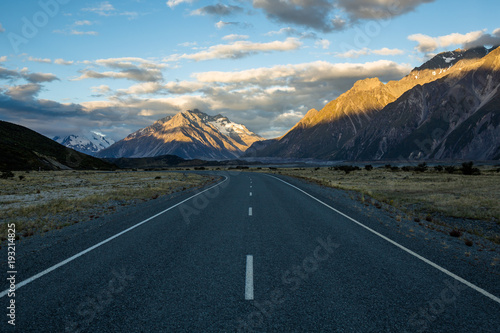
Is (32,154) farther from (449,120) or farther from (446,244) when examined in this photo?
(449,120)

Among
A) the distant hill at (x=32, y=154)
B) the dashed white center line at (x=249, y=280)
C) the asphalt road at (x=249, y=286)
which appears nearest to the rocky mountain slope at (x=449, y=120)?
the asphalt road at (x=249, y=286)

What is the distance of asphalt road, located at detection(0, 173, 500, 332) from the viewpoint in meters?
4.23

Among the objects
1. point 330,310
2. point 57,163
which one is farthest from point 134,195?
point 57,163

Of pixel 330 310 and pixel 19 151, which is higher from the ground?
pixel 19 151

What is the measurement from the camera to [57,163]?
8850 centimetres

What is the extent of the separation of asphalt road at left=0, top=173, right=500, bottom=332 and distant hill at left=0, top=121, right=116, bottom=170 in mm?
68915

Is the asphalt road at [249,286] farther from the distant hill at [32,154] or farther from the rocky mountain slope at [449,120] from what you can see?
the rocky mountain slope at [449,120]

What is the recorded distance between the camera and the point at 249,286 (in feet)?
17.5

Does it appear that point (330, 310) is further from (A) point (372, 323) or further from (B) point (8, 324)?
(B) point (8, 324)

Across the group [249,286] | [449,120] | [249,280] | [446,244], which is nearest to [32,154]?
[249,280]

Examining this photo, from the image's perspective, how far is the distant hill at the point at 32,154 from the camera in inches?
2734

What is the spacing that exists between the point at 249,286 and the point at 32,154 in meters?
93.3

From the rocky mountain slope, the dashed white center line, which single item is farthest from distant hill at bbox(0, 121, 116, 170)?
the rocky mountain slope

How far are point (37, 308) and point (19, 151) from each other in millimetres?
89223
